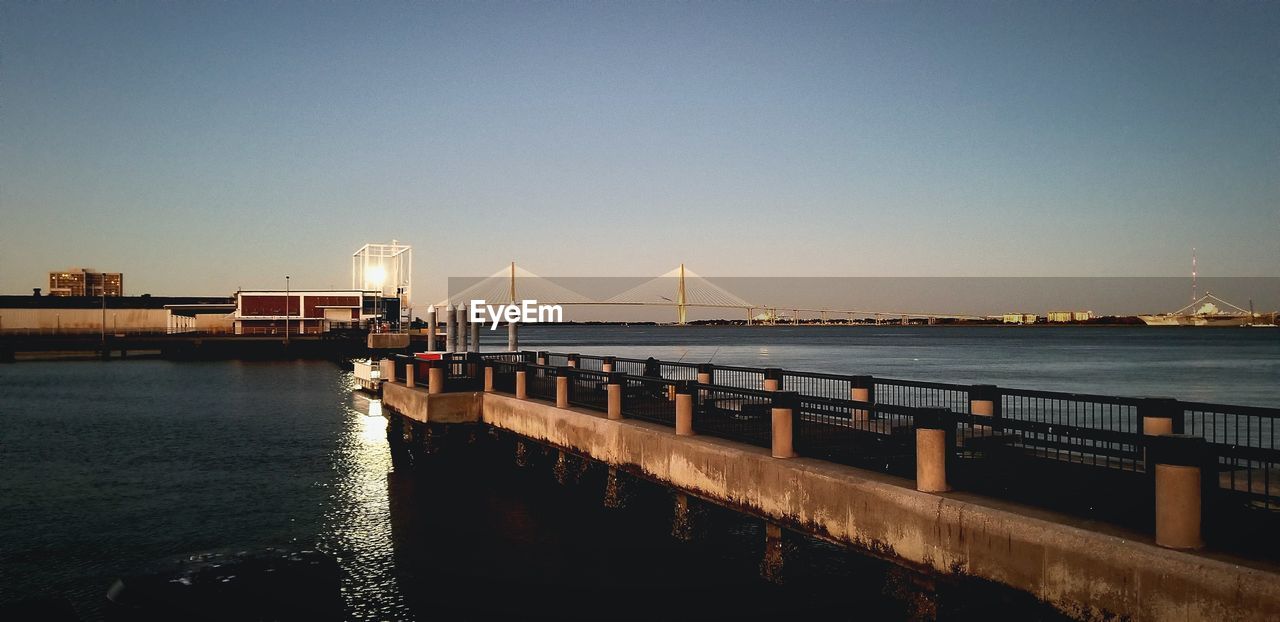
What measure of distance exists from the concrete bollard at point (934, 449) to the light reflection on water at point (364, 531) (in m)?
6.92

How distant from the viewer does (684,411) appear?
546 inches

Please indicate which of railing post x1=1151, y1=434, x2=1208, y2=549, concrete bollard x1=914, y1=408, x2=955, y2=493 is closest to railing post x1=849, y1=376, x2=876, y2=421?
concrete bollard x1=914, y1=408, x2=955, y2=493

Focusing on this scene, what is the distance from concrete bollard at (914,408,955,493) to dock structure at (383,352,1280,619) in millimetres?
15

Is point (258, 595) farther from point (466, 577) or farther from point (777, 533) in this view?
point (777, 533)

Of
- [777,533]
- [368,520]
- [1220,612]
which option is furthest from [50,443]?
[1220,612]

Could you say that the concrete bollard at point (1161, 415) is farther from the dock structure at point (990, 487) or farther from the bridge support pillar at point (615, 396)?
the bridge support pillar at point (615, 396)

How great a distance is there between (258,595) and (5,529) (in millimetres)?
11650

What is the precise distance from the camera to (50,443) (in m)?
30.0

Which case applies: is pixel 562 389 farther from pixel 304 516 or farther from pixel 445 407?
pixel 304 516

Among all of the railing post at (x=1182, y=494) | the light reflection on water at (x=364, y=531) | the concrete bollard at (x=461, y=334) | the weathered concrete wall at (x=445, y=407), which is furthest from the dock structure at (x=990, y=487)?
Result: the concrete bollard at (x=461, y=334)

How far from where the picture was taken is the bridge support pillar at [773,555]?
11.7 meters

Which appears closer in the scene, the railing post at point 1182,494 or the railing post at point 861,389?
the railing post at point 1182,494

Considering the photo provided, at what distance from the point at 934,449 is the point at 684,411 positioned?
508 cm

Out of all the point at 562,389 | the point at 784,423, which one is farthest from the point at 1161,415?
the point at 562,389
